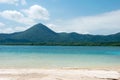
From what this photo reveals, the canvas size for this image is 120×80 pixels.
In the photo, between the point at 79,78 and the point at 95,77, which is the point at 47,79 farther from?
the point at 95,77

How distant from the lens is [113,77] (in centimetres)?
1509

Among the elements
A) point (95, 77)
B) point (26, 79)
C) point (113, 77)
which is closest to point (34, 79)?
point (26, 79)

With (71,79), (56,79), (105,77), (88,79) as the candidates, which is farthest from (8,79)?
(105,77)

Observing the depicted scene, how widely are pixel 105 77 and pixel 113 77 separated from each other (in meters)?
0.47

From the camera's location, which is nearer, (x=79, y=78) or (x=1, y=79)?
(x=1, y=79)

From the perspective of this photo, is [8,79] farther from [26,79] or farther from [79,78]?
[79,78]

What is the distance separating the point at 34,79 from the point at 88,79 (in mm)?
3048

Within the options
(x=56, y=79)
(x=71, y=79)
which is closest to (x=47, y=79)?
(x=56, y=79)

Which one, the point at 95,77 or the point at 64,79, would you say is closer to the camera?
the point at 64,79

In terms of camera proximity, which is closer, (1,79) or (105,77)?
(1,79)

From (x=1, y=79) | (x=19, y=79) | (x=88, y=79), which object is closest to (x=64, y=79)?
(x=88, y=79)

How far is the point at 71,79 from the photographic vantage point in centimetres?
1420

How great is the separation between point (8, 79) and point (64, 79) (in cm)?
304

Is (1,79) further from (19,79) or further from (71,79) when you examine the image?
(71,79)
